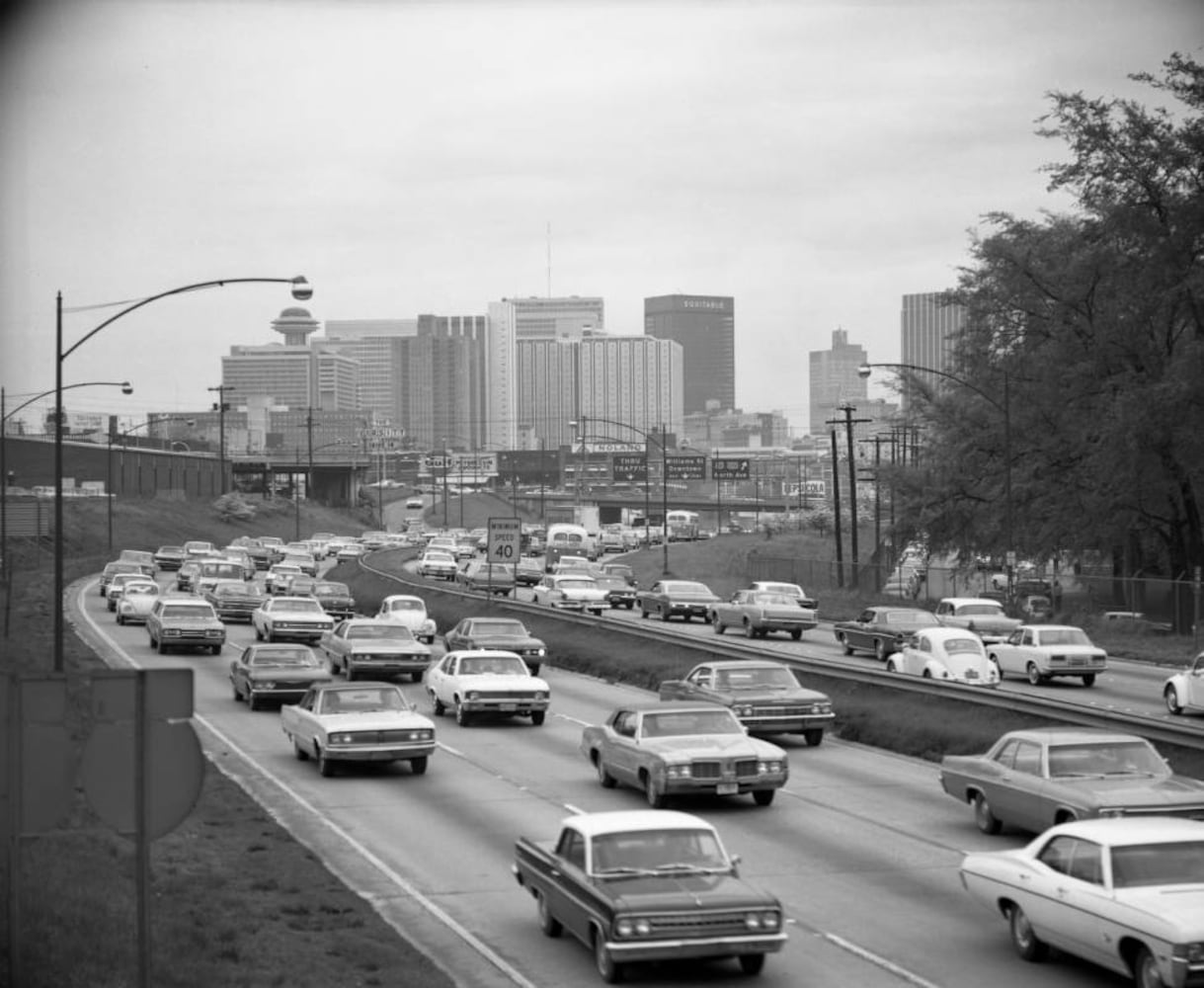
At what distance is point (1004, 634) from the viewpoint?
45.9m

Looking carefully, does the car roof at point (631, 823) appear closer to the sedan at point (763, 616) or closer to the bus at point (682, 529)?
the sedan at point (763, 616)

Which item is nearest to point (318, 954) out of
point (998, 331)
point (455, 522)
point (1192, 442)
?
point (1192, 442)

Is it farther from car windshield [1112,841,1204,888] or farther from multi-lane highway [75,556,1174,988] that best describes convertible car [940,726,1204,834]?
car windshield [1112,841,1204,888]

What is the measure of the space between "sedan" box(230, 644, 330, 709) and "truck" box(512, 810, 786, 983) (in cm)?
1778

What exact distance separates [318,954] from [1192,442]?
47.4m

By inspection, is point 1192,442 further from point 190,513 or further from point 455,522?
point 455,522

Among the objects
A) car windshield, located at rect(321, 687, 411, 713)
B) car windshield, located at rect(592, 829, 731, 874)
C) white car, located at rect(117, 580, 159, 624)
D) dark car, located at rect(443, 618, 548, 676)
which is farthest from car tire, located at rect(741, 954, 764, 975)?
white car, located at rect(117, 580, 159, 624)

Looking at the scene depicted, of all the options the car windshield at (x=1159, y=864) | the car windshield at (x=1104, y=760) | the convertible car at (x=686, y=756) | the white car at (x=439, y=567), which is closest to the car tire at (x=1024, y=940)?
the car windshield at (x=1159, y=864)

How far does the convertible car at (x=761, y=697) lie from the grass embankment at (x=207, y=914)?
803 centimetres

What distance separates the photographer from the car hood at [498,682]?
31.5 m

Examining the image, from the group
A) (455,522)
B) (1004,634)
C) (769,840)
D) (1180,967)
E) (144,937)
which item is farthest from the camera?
(455,522)

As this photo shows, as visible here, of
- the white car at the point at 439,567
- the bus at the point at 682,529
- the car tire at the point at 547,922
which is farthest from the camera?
the bus at the point at 682,529

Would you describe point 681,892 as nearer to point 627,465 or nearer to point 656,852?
point 656,852

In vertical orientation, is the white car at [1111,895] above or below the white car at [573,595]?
above
